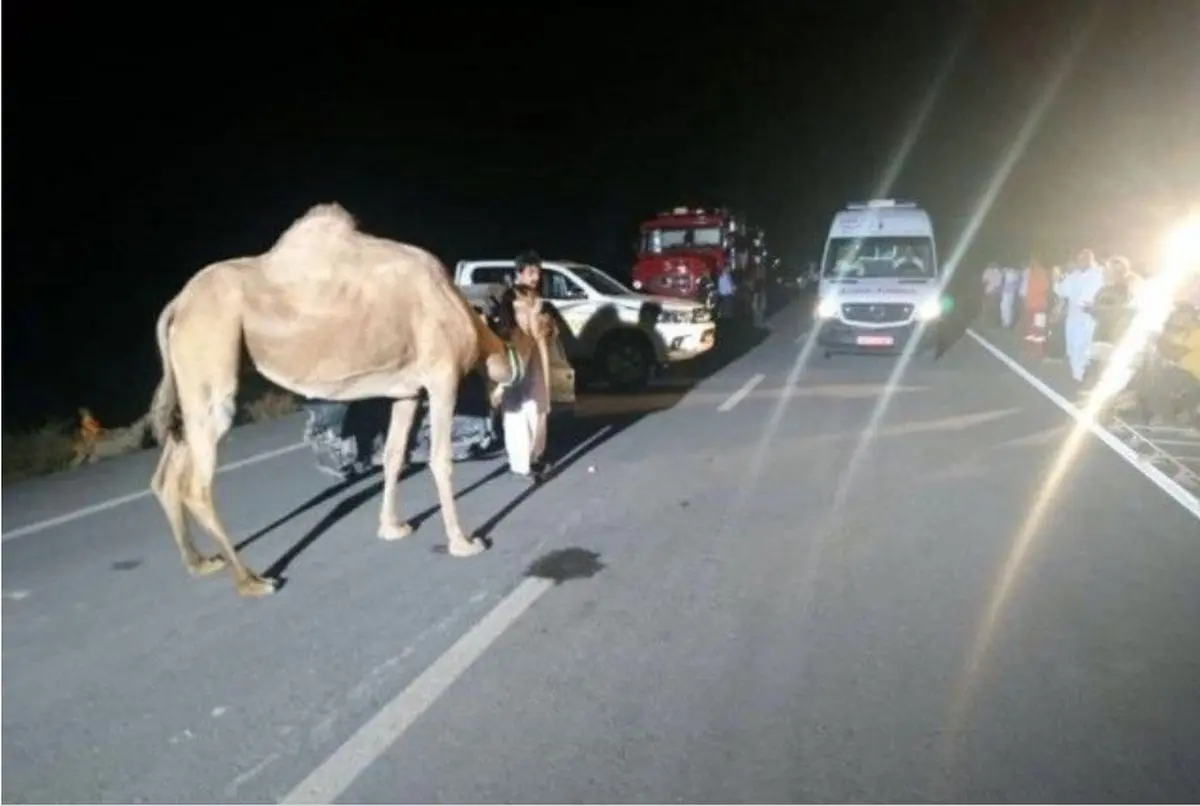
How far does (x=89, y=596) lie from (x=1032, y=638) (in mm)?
5435

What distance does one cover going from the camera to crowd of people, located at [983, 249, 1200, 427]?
14.3 m

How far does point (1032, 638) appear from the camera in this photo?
21.2 feet

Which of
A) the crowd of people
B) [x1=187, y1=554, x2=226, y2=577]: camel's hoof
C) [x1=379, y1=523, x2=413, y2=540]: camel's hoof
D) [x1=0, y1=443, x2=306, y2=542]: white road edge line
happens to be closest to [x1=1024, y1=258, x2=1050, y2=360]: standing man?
the crowd of people

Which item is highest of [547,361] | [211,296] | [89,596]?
[211,296]

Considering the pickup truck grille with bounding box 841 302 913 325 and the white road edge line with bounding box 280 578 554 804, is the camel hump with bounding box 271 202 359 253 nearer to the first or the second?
the white road edge line with bounding box 280 578 554 804

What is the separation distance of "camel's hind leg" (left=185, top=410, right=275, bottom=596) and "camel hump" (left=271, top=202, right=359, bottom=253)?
1.13m

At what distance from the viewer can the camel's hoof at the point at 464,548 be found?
27.1 feet

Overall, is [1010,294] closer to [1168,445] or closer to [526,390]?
[1168,445]

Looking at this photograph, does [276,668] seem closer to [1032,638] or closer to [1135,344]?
[1032,638]

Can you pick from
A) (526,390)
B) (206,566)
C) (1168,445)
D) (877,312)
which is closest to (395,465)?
(206,566)

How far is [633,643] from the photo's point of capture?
6.43 meters

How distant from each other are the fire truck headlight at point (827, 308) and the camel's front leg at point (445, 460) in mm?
14339

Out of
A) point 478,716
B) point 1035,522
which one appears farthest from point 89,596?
point 1035,522

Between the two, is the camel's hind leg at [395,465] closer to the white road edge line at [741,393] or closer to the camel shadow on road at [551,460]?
the camel shadow on road at [551,460]
